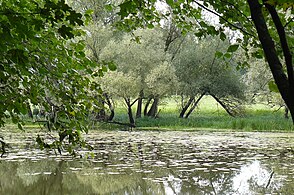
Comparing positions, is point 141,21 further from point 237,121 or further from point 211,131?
point 237,121

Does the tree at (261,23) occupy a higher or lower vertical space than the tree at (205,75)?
lower

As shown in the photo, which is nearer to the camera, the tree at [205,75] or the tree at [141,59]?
the tree at [141,59]

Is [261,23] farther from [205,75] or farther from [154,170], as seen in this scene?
[205,75]

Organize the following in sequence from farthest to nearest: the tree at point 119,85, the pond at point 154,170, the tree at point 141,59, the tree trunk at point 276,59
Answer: the tree at point 141,59, the tree at point 119,85, the pond at point 154,170, the tree trunk at point 276,59

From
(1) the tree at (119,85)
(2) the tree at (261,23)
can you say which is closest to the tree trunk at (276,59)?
(2) the tree at (261,23)

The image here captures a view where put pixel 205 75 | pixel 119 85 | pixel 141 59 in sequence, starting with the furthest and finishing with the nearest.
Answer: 1. pixel 205 75
2. pixel 141 59
3. pixel 119 85

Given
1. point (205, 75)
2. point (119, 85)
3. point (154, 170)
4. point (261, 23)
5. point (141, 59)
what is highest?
point (141, 59)

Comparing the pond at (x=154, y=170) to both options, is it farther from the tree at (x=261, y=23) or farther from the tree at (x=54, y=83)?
the tree at (x=261, y=23)

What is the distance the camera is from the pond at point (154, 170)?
7.89 metres

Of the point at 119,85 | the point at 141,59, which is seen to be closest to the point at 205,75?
the point at 141,59

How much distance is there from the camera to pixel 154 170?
31.0 feet

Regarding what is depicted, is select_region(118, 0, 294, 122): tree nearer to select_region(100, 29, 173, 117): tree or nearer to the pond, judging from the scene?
the pond

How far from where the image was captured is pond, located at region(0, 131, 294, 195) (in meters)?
7.89

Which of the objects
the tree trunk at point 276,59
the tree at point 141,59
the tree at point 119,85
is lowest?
the tree trunk at point 276,59
